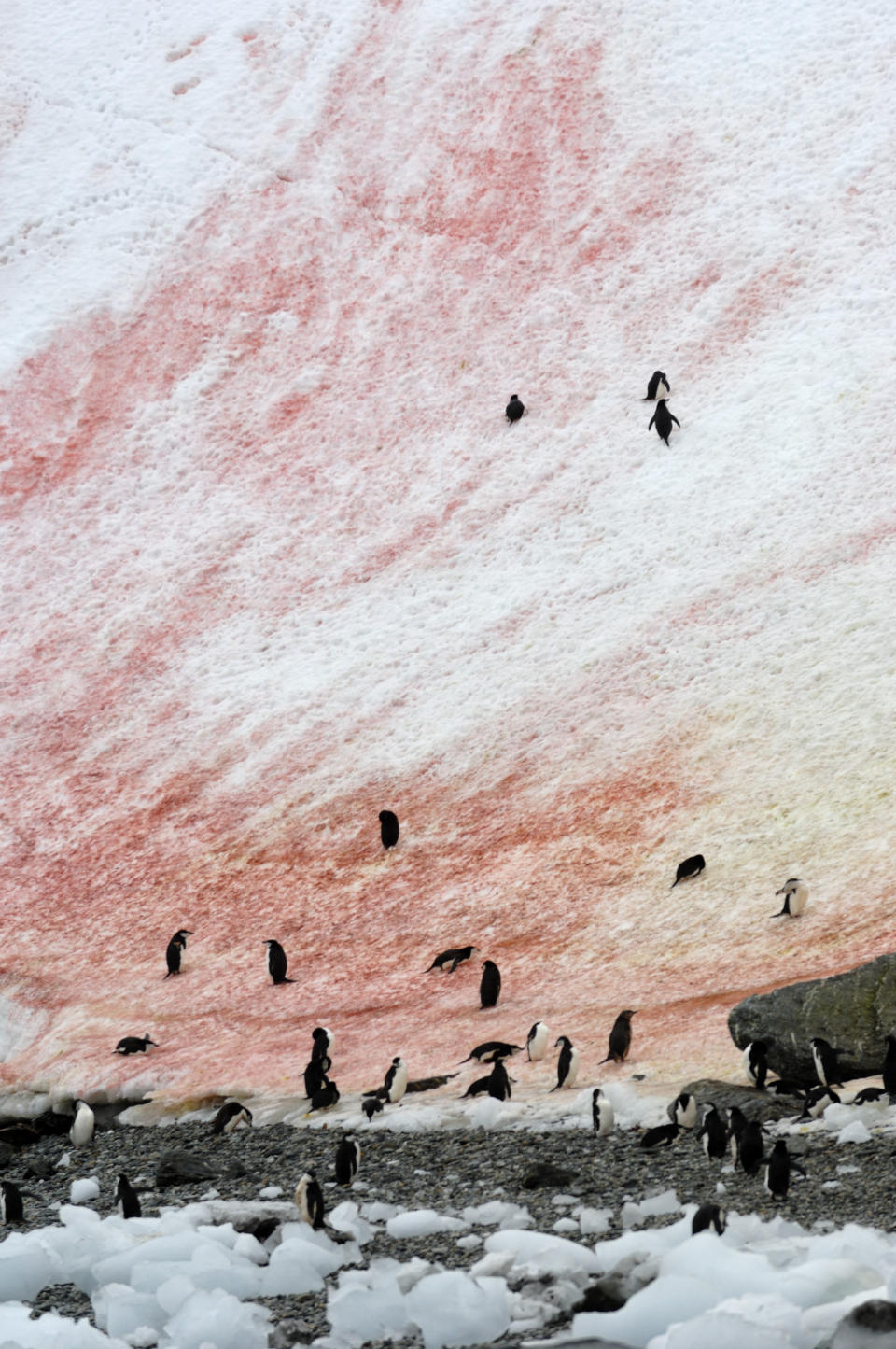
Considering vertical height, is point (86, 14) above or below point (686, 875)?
above

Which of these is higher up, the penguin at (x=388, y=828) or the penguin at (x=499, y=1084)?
the penguin at (x=499, y=1084)

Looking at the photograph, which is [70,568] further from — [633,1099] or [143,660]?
[633,1099]

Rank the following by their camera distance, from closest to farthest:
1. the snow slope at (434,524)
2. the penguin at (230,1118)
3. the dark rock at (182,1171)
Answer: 1. the dark rock at (182,1171)
2. the penguin at (230,1118)
3. the snow slope at (434,524)

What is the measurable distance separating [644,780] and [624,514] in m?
6.96

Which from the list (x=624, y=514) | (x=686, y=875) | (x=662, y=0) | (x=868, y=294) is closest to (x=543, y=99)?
(x=662, y=0)

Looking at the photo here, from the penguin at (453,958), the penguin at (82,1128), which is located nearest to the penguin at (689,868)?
the penguin at (453,958)

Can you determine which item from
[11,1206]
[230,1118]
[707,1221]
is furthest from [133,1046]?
[707,1221]

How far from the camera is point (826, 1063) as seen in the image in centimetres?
1504

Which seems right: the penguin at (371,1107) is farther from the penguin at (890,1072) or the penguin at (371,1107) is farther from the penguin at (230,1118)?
the penguin at (890,1072)

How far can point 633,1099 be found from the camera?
52.2ft

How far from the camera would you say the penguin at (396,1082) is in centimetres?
1742

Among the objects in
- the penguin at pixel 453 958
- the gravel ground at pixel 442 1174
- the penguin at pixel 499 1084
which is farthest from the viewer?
the penguin at pixel 453 958

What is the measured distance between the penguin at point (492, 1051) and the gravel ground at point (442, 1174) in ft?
6.28

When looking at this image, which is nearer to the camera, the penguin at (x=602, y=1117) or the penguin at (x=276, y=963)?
the penguin at (x=602, y=1117)
